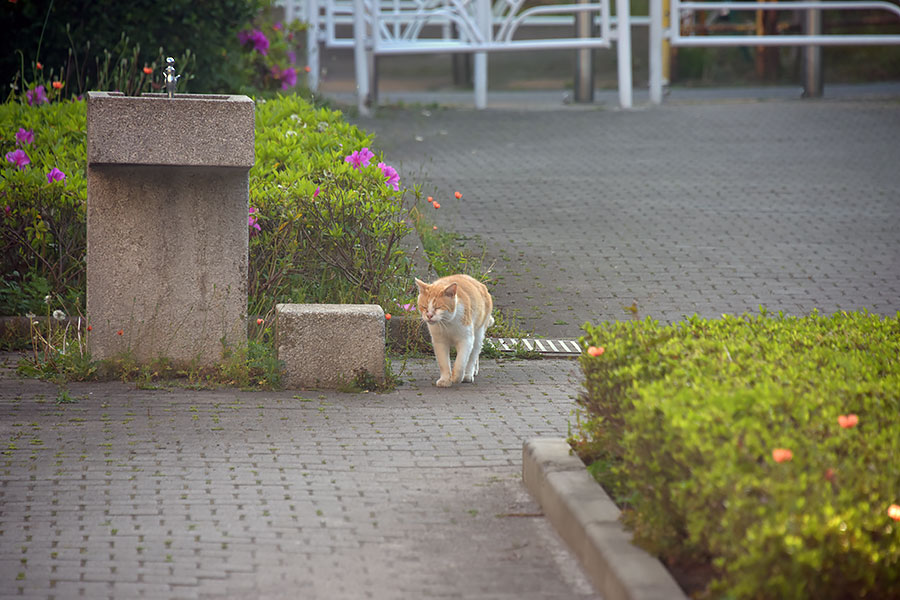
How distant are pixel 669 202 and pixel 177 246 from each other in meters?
7.30

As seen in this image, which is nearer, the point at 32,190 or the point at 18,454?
the point at 18,454

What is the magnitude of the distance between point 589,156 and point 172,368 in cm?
946

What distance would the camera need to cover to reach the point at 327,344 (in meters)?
7.27

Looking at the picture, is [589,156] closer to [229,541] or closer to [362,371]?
[362,371]

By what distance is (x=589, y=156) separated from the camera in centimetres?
1588

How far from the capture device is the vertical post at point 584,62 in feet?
64.8

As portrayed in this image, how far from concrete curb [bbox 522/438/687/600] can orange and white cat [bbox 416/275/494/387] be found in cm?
195

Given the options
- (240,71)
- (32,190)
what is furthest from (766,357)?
(240,71)

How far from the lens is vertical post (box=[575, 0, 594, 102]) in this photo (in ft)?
64.8

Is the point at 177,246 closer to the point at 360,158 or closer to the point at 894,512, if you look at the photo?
the point at 360,158

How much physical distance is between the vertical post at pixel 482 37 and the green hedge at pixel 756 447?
1355 centimetres

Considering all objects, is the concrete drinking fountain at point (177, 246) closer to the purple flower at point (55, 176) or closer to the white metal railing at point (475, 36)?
the purple flower at point (55, 176)

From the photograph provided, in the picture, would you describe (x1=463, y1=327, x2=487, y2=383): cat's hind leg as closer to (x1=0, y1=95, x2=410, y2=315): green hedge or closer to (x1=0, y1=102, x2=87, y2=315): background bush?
(x1=0, y1=95, x2=410, y2=315): green hedge

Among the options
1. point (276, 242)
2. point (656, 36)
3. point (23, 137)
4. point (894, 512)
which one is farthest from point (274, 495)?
point (656, 36)
